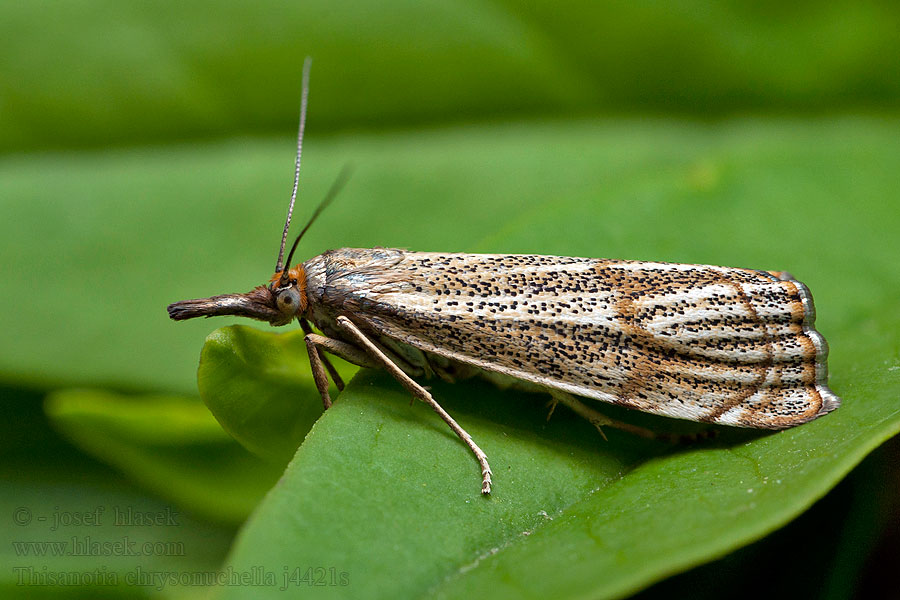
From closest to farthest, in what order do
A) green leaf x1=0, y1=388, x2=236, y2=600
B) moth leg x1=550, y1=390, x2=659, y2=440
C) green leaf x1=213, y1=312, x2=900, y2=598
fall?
1. green leaf x1=213, y1=312, x2=900, y2=598
2. moth leg x1=550, y1=390, x2=659, y2=440
3. green leaf x1=0, y1=388, x2=236, y2=600

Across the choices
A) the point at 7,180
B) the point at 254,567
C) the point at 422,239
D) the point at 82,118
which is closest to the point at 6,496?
the point at 7,180

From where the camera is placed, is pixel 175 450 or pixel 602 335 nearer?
pixel 602 335

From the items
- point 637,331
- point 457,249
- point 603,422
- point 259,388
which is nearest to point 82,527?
point 259,388

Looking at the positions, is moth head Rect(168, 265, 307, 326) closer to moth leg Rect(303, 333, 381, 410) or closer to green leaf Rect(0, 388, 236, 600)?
moth leg Rect(303, 333, 381, 410)

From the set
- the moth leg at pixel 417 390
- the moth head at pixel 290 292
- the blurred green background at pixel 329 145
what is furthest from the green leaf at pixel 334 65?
the moth leg at pixel 417 390

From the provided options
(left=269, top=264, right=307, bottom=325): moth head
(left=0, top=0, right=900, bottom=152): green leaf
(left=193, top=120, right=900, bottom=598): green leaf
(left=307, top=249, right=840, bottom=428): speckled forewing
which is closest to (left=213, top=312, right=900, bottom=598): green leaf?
(left=193, top=120, right=900, bottom=598): green leaf

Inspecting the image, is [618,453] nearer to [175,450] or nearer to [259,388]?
[259,388]

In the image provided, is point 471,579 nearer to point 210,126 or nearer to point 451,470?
point 451,470
